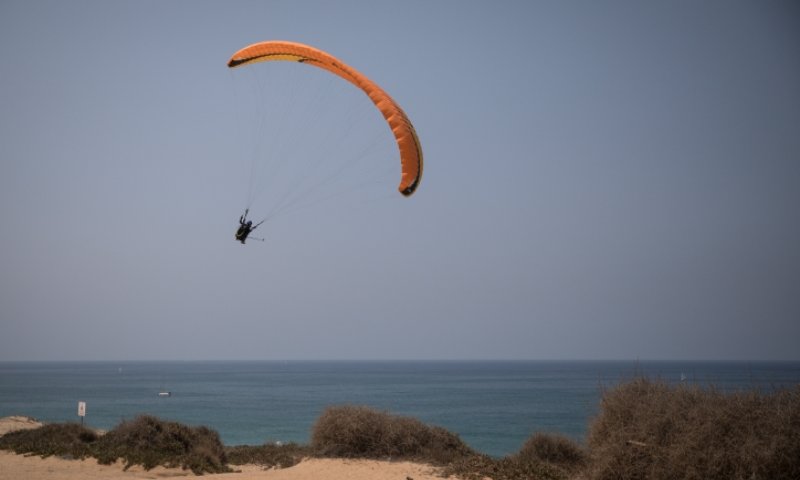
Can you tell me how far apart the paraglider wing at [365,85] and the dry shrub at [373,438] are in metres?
6.50

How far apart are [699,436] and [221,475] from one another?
10878 mm

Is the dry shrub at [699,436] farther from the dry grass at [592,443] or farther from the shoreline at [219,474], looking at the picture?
the shoreline at [219,474]

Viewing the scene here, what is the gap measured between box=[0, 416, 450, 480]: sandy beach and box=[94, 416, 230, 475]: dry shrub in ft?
0.95

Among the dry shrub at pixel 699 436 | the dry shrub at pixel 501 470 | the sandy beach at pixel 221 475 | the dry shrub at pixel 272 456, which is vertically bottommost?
the dry shrub at pixel 272 456

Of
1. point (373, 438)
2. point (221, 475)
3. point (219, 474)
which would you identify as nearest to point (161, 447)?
point (219, 474)

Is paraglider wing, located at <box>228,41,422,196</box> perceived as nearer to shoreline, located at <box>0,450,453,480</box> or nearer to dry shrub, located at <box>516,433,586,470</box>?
shoreline, located at <box>0,450,453,480</box>

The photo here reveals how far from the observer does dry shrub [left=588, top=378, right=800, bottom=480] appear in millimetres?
9016

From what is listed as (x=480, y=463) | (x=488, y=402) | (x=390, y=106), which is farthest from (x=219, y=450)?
(x=488, y=402)

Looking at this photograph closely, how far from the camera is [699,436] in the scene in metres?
9.71

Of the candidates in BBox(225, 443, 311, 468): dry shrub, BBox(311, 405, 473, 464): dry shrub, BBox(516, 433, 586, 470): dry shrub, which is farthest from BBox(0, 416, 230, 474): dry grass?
BBox(516, 433, 586, 470): dry shrub

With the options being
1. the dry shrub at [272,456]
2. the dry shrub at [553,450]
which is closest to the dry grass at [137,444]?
the dry shrub at [272,456]

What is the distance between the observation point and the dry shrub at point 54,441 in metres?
16.3

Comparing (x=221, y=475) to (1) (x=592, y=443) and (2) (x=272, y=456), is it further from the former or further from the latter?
(1) (x=592, y=443)

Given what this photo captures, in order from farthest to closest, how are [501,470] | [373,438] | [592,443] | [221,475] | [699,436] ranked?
[373,438]
[221,475]
[501,470]
[592,443]
[699,436]
